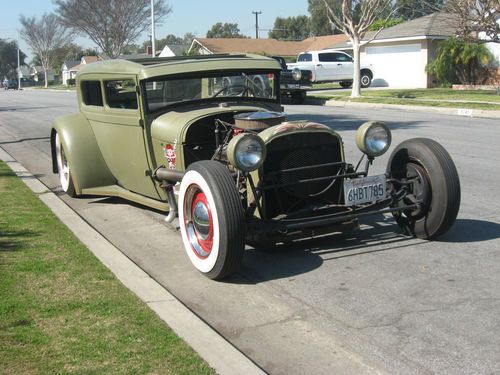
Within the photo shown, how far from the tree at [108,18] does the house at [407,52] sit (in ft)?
69.0

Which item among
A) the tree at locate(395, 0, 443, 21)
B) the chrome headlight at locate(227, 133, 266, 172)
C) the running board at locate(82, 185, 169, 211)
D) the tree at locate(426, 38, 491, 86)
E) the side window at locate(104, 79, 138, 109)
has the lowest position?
the running board at locate(82, 185, 169, 211)

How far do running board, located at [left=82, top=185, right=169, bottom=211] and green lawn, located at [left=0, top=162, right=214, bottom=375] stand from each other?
100cm

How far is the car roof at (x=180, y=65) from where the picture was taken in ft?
20.4

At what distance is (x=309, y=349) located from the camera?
3.67m

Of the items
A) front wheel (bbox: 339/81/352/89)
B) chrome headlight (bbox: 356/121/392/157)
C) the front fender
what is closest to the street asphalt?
the front fender

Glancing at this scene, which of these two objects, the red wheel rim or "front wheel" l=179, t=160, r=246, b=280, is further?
the red wheel rim

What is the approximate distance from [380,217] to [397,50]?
98.3 feet

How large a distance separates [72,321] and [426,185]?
3057 mm

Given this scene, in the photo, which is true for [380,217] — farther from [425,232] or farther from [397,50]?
[397,50]

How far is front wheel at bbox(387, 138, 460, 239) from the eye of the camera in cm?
525

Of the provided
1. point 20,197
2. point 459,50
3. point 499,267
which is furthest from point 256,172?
point 459,50

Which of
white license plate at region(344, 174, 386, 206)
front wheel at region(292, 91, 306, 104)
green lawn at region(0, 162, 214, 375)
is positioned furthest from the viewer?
front wheel at region(292, 91, 306, 104)

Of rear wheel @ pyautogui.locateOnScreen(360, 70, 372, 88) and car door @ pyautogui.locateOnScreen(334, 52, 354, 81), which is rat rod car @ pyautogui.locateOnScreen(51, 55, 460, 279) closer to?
car door @ pyautogui.locateOnScreen(334, 52, 354, 81)

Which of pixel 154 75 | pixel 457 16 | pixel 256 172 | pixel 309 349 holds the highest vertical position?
pixel 457 16
